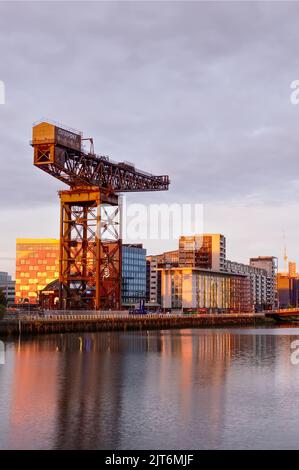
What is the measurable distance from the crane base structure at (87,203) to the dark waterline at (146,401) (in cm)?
3520

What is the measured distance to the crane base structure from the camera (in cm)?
8712

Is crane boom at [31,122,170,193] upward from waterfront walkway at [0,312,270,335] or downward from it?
upward

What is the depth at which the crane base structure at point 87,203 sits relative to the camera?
8712cm

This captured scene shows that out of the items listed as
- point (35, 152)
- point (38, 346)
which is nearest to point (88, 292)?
point (35, 152)

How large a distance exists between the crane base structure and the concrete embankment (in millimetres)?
2835

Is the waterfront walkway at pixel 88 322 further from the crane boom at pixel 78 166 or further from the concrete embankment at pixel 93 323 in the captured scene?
the crane boom at pixel 78 166

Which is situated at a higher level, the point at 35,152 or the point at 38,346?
the point at 35,152

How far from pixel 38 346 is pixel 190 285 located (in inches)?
4953

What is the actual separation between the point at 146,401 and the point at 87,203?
2486 inches

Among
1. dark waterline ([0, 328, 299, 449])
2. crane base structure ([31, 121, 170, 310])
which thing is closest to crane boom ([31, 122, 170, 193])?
crane base structure ([31, 121, 170, 310])

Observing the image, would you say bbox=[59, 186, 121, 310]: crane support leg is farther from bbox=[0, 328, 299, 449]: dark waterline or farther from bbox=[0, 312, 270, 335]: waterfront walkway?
bbox=[0, 328, 299, 449]: dark waterline

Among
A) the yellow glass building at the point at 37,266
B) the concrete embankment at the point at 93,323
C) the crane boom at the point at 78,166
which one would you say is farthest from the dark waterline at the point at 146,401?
the yellow glass building at the point at 37,266
